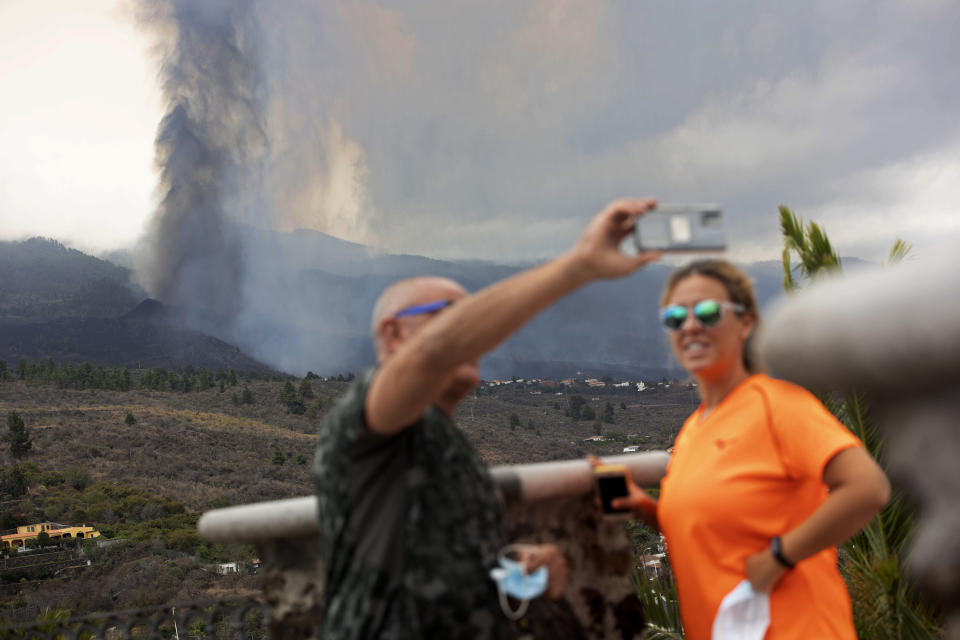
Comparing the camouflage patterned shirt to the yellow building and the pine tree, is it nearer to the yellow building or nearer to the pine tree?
the yellow building

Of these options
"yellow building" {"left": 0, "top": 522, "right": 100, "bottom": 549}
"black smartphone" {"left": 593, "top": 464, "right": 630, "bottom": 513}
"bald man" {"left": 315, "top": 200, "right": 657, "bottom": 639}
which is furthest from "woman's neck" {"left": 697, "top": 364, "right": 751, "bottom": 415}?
"yellow building" {"left": 0, "top": 522, "right": 100, "bottom": 549}

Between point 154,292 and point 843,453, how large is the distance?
17189 cm

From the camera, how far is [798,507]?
1992 millimetres

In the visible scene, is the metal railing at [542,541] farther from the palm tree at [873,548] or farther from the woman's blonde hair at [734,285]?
the palm tree at [873,548]

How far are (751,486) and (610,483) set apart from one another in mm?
430

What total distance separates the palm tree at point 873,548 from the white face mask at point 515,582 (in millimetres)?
1884

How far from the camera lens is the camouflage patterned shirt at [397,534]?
4.95 ft

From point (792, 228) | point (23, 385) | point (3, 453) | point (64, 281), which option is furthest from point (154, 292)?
point (792, 228)

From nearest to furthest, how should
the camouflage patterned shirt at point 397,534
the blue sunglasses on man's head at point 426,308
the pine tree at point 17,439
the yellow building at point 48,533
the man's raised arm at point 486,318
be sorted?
the man's raised arm at point 486,318, the camouflage patterned shirt at point 397,534, the blue sunglasses on man's head at point 426,308, the yellow building at point 48,533, the pine tree at point 17,439

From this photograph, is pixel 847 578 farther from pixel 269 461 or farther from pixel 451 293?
pixel 269 461

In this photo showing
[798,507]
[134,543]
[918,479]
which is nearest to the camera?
[918,479]

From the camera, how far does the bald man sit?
4.58ft

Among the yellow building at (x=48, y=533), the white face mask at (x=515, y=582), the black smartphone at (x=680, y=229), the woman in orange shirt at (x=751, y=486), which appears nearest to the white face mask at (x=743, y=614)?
the woman in orange shirt at (x=751, y=486)

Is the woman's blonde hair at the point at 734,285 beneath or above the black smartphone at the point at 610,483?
above
